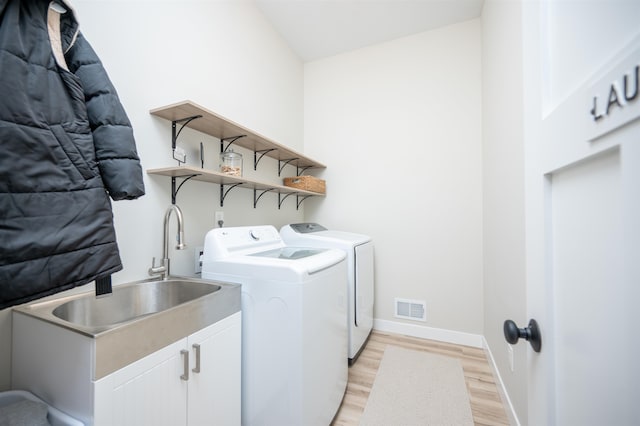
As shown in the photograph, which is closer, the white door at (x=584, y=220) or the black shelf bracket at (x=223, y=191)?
the white door at (x=584, y=220)

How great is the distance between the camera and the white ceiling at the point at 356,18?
2275 mm

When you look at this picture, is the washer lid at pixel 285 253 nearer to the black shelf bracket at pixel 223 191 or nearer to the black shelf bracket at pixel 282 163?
the black shelf bracket at pixel 223 191

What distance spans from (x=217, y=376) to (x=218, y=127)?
1.40 m

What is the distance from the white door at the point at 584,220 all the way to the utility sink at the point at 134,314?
3.65 ft

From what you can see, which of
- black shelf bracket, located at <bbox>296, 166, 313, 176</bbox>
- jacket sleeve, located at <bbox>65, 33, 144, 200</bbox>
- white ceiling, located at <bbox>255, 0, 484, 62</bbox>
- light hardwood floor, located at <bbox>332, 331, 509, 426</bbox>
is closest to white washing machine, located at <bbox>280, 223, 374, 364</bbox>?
light hardwood floor, located at <bbox>332, 331, 509, 426</bbox>

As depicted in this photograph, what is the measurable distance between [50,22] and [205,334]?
1.22 meters

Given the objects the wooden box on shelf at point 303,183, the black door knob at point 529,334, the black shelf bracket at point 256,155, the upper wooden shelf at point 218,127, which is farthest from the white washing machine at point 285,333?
the wooden box on shelf at point 303,183

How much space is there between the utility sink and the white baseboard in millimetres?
1889

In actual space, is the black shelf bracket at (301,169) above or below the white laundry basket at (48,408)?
above

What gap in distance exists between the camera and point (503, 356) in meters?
1.70

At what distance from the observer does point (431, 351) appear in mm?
2309

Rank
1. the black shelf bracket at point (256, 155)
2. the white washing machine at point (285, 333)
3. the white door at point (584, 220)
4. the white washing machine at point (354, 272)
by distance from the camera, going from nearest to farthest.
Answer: the white door at point (584, 220), the white washing machine at point (285, 333), the white washing machine at point (354, 272), the black shelf bracket at point (256, 155)

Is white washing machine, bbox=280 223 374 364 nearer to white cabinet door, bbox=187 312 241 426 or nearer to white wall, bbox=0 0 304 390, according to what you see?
white wall, bbox=0 0 304 390

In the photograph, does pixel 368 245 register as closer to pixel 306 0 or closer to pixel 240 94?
pixel 240 94
